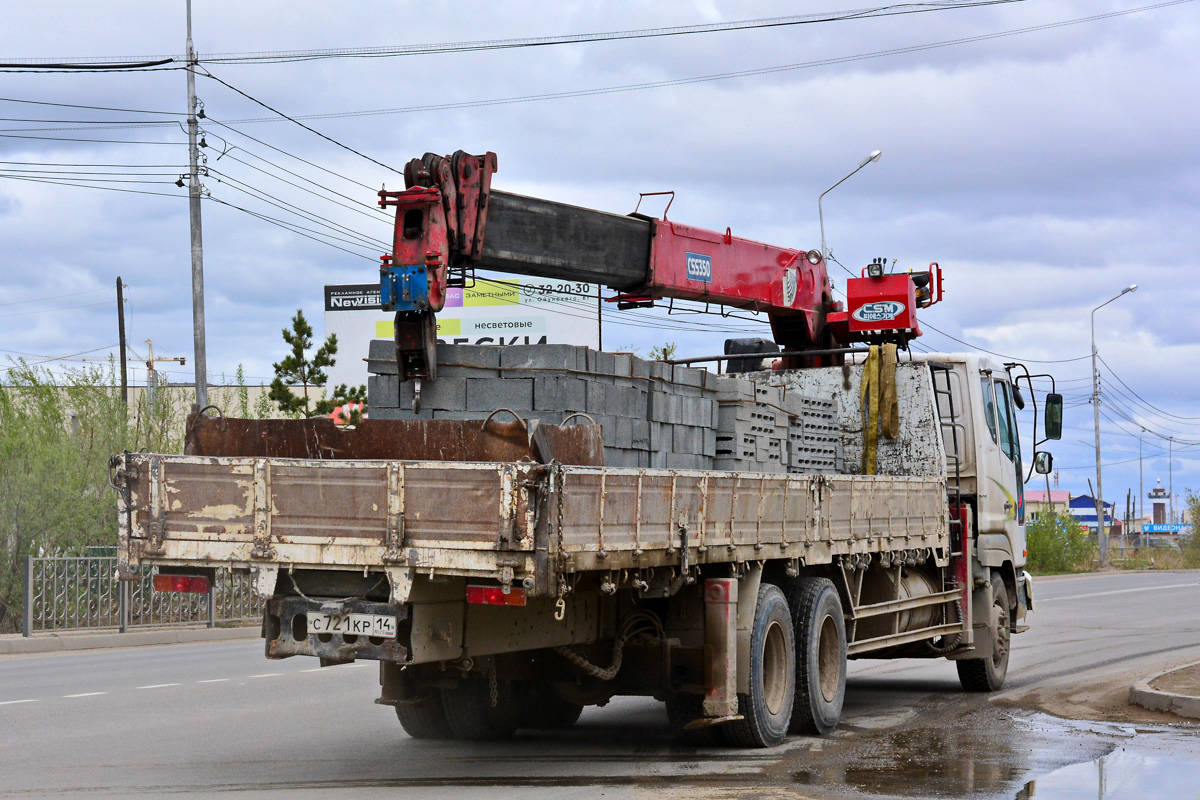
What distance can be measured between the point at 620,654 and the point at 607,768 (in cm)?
71

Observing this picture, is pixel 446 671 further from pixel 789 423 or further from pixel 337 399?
pixel 337 399

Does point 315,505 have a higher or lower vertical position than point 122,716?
higher

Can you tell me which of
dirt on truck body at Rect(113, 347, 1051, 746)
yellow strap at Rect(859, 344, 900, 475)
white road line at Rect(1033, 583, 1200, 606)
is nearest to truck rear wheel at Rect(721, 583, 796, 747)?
dirt on truck body at Rect(113, 347, 1051, 746)

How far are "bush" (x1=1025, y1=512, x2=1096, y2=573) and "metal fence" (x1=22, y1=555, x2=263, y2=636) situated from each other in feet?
99.0

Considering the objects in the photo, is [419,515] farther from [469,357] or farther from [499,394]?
[469,357]

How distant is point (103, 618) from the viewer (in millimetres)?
20031

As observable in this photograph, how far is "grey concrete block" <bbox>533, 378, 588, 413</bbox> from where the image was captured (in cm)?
853

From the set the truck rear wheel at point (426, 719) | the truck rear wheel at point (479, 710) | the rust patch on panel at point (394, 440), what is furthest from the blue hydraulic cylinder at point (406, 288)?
the truck rear wheel at point (426, 719)

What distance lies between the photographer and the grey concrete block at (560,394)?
8.53 meters

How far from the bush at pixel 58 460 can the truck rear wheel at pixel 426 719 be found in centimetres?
1111

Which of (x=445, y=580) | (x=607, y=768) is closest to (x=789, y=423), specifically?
(x=607, y=768)

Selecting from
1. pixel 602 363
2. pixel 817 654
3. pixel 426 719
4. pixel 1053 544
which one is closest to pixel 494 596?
pixel 602 363

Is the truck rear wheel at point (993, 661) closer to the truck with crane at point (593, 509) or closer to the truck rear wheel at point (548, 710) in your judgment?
the truck with crane at point (593, 509)

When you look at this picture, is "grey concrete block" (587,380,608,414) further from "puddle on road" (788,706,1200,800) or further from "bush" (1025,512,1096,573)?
"bush" (1025,512,1096,573)
